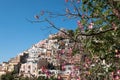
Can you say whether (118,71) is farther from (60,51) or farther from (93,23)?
(60,51)

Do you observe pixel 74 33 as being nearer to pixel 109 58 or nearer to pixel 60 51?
pixel 109 58

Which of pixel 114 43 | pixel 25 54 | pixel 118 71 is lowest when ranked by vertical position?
pixel 118 71

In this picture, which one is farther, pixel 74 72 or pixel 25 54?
pixel 25 54

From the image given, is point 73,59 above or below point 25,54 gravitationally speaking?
below

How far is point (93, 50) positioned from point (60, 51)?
4.35 metres

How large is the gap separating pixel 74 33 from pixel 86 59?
2493 mm

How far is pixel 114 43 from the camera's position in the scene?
1148 cm

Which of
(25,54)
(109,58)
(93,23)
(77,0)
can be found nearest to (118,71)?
(109,58)

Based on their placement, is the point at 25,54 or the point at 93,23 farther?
the point at 25,54

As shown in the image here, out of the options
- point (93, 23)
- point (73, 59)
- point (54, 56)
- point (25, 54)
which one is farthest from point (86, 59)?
point (25, 54)

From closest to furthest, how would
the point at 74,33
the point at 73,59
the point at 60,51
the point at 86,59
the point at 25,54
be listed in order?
the point at 74,33 < the point at 86,59 < the point at 73,59 < the point at 60,51 < the point at 25,54

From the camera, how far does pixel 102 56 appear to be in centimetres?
1211

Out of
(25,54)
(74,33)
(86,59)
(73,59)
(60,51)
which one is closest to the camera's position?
(74,33)

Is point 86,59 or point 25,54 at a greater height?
point 25,54
